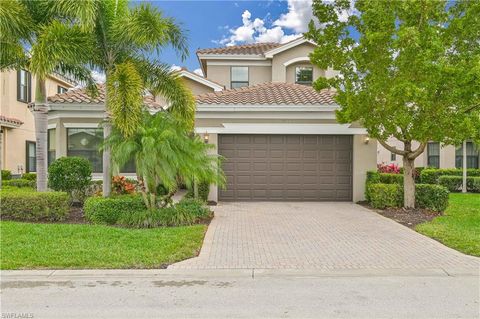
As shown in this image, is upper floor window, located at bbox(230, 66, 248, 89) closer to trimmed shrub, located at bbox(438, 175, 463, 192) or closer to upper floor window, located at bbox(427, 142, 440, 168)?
upper floor window, located at bbox(427, 142, 440, 168)

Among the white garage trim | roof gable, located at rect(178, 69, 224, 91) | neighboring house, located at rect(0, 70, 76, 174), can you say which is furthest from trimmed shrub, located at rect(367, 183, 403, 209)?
neighboring house, located at rect(0, 70, 76, 174)

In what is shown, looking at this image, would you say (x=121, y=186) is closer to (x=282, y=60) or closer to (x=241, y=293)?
(x=241, y=293)

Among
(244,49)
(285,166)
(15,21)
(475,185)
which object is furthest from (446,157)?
(15,21)

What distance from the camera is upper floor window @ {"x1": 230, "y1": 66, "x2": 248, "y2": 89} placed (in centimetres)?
2408

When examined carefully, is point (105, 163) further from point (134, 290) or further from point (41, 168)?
point (134, 290)

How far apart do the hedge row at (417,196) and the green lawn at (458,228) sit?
0.48 metres

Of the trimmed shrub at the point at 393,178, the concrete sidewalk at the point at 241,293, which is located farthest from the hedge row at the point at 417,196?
the concrete sidewalk at the point at 241,293

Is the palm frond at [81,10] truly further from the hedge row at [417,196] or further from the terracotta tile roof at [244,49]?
the terracotta tile roof at [244,49]

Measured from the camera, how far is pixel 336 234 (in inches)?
357

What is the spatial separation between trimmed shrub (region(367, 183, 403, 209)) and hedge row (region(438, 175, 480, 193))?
25.2 ft

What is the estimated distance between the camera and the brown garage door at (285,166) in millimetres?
14609

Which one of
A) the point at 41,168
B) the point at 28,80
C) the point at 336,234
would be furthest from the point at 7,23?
the point at 28,80

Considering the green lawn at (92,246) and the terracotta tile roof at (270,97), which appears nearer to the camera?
the green lawn at (92,246)

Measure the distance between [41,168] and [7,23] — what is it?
155 inches
